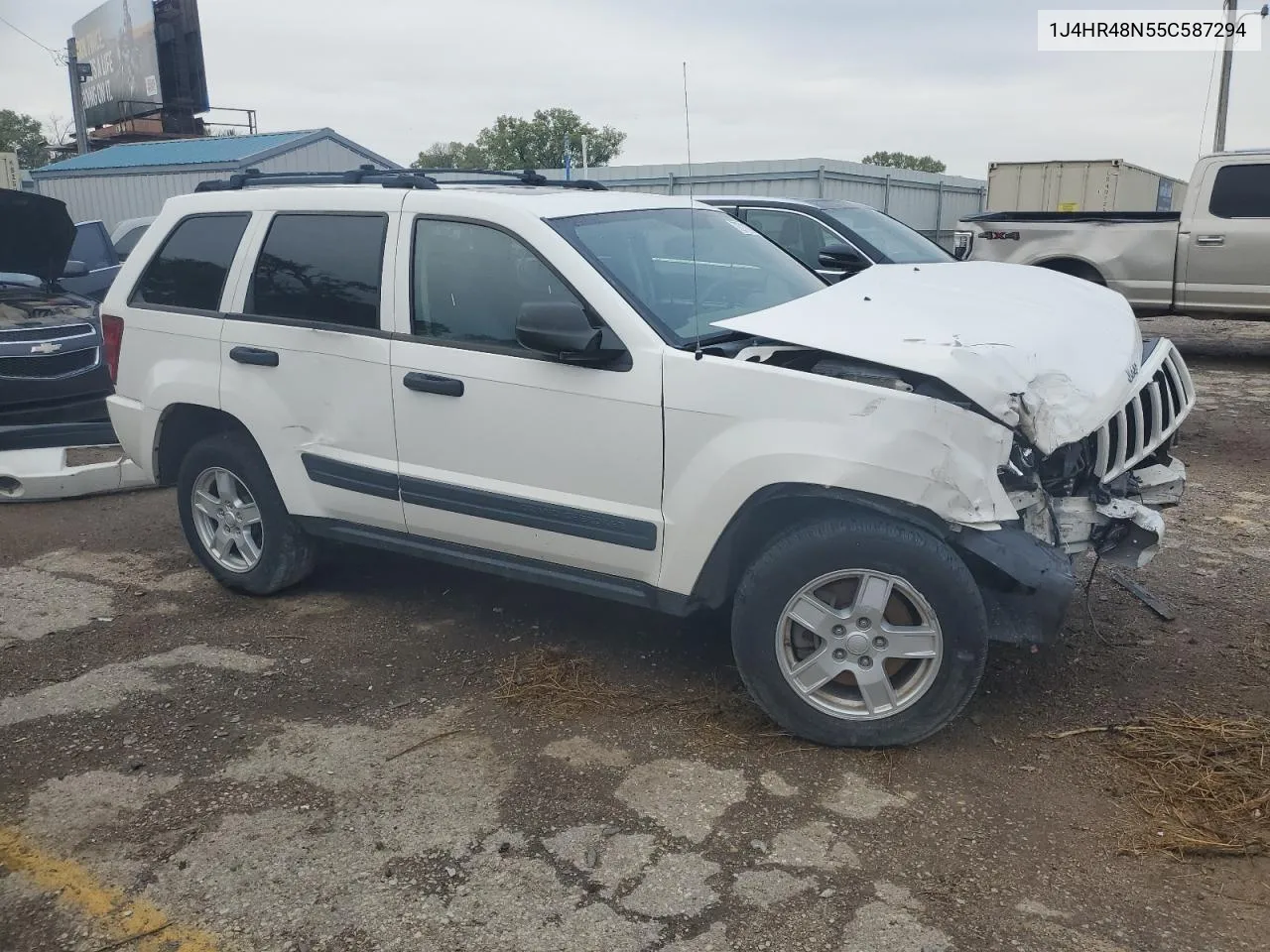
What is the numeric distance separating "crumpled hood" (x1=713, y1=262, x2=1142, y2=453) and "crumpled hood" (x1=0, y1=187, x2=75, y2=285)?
5825mm

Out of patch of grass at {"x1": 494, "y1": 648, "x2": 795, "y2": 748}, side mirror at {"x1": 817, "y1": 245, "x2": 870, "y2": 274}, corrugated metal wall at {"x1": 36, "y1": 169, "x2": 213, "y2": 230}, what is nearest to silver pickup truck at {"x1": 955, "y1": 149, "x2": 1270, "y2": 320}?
Answer: side mirror at {"x1": 817, "y1": 245, "x2": 870, "y2": 274}

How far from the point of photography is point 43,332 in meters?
7.42

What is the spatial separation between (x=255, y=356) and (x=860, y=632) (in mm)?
2813

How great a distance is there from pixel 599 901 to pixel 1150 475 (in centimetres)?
256

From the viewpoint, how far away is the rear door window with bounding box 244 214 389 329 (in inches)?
176

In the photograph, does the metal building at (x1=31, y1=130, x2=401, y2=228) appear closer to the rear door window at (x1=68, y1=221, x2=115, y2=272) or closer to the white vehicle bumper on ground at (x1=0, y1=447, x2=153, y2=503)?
the rear door window at (x1=68, y1=221, x2=115, y2=272)

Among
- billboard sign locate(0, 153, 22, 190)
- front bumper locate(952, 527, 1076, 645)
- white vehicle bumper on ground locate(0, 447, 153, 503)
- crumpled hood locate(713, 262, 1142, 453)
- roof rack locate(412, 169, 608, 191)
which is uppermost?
billboard sign locate(0, 153, 22, 190)

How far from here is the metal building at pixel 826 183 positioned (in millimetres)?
18359

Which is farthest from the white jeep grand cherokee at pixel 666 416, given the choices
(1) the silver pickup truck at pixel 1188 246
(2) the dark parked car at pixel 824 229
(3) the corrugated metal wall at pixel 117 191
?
(3) the corrugated metal wall at pixel 117 191

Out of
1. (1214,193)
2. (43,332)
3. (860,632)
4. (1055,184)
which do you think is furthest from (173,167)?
(860,632)

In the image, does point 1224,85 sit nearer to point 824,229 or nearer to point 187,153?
point 824,229

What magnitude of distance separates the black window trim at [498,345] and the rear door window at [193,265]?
1065mm

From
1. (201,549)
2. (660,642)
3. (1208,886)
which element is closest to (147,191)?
(201,549)

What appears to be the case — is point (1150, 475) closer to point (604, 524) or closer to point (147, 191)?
point (604, 524)
